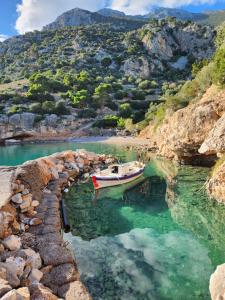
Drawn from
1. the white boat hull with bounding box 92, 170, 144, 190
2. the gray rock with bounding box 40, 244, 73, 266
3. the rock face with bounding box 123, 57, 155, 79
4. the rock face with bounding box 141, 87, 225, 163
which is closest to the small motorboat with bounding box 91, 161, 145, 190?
the white boat hull with bounding box 92, 170, 144, 190

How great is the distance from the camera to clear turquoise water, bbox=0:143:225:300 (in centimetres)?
1089

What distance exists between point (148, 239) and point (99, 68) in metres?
89.9

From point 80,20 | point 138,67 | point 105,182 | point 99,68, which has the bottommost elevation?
point 105,182

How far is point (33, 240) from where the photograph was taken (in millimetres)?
13078

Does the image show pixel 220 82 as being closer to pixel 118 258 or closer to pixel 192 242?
pixel 192 242

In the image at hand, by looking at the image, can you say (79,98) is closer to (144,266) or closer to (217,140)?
(217,140)

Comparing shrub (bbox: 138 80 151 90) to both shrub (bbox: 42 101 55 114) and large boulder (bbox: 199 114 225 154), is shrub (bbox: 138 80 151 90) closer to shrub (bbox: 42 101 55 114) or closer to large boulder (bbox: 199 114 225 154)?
shrub (bbox: 42 101 55 114)

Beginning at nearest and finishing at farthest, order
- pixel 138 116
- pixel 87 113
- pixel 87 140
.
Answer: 1. pixel 87 140
2. pixel 138 116
3. pixel 87 113

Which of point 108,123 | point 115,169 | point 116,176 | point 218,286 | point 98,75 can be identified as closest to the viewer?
Result: point 218,286

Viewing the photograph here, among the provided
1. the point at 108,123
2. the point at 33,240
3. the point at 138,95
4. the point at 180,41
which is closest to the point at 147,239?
the point at 33,240

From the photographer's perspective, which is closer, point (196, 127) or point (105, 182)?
point (105, 182)

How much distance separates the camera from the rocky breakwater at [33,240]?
966 centimetres

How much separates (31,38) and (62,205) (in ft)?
396

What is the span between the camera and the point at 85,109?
7131 cm
